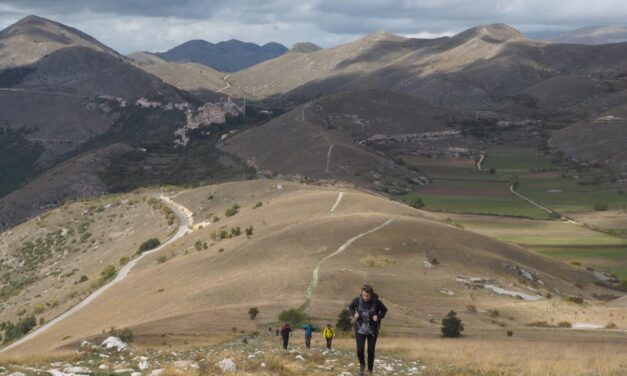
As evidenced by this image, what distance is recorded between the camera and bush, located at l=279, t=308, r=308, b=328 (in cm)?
3669

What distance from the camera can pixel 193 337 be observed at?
32781 mm

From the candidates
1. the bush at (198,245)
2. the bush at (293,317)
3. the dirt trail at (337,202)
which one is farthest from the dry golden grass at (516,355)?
Result: the dirt trail at (337,202)

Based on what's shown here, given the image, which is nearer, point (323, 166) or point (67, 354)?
point (67, 354)

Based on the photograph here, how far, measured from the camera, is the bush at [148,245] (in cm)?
8931

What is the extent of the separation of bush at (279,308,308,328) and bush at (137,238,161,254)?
5465 centimetres

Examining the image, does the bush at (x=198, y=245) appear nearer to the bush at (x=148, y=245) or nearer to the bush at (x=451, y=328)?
the bush at (x=148, y=245)

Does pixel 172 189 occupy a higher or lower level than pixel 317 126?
lower

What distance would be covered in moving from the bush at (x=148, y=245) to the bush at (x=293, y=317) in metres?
54.6

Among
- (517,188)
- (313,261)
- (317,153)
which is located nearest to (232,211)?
(313,261)

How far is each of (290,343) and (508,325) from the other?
14556 millimetres

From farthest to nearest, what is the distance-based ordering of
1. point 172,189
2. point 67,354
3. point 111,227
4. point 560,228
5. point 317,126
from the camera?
point 317,126, point 172,189, point 111,227, point 560,228, point 67,354

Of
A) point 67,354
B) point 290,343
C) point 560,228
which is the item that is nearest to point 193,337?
point 290,343

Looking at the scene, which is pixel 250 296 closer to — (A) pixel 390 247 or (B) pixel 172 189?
(A) pixel 390 247

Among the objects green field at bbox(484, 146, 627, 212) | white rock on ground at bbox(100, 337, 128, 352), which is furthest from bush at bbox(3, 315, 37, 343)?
green field at bbox(484, 146, 627, 212)
